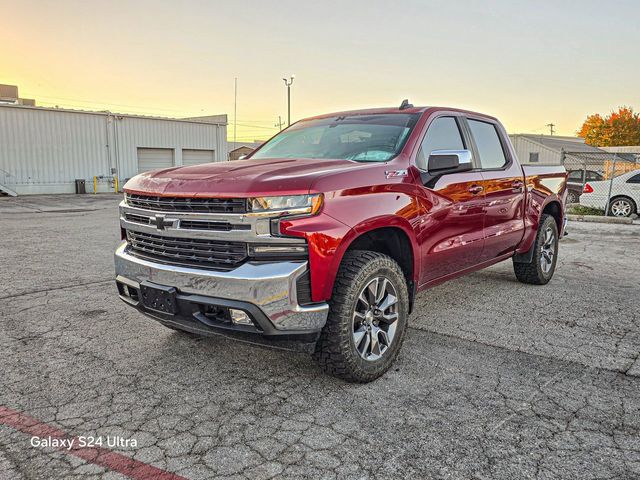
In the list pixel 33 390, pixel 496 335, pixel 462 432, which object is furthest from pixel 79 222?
pixel 462 432

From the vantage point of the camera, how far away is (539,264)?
602cm

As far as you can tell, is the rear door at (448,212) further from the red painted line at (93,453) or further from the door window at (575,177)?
the door window at (575,177)

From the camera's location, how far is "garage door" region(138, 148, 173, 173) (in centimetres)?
3203

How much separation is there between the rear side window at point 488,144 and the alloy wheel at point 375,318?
6.75ft

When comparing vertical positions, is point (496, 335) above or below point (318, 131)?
below

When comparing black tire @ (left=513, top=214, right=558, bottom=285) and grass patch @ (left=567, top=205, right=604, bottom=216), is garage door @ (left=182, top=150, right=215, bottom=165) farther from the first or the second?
black tire @ (left=513, top=214, right=558, bottom=285)

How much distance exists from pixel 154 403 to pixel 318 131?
2.65 metres

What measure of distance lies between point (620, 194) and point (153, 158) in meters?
26.8

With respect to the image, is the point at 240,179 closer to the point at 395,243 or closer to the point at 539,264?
the point at 395,243

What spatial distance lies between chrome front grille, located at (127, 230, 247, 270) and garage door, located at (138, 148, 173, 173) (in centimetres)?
2986

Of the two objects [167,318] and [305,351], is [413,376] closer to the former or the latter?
[305,351]

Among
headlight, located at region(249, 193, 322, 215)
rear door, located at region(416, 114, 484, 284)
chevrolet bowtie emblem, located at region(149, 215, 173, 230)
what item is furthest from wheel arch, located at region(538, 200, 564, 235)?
chevrolet bowtie emblem, located at region(149, 215, 173, 230)

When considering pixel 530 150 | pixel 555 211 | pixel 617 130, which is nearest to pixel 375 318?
pixel 555 211

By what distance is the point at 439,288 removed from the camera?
19.8 ft
